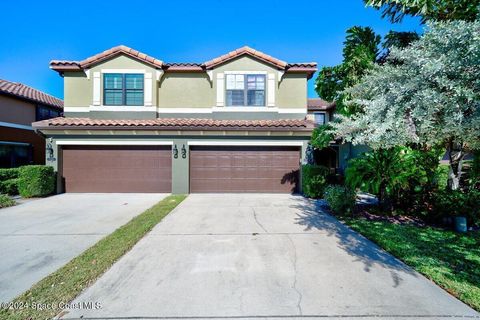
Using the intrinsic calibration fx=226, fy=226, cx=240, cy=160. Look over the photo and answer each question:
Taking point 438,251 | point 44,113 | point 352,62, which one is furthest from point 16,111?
point 438,251

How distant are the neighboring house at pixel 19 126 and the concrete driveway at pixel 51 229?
25.5ft

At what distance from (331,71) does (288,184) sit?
5224 mm

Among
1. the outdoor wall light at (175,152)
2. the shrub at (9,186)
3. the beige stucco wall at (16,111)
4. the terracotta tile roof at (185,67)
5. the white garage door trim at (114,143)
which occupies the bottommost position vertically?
the shrub at (9,186)

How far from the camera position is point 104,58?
38.1 ft

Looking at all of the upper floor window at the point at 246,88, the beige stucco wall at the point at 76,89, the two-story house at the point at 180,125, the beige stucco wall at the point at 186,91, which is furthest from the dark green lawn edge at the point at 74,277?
the beige stucco wall at the point at 76,89

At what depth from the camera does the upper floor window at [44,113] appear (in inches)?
630

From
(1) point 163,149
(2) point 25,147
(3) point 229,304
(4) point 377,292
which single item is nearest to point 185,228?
(3) point 229,304

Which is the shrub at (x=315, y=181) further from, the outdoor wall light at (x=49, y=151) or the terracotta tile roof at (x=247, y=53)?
the outdoor wall light at (x=49, y=151)

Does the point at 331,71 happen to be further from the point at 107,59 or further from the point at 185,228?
the point at 107,59

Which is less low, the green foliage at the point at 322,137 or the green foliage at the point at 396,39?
the green foliage at the point at 396,39

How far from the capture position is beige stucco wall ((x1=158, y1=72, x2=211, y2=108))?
39.9 ft

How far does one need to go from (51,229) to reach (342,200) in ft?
26.3

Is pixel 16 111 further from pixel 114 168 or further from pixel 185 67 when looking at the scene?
pixel 185 67

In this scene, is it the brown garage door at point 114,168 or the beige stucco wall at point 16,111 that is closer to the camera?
the brown garage door at point 114,168
